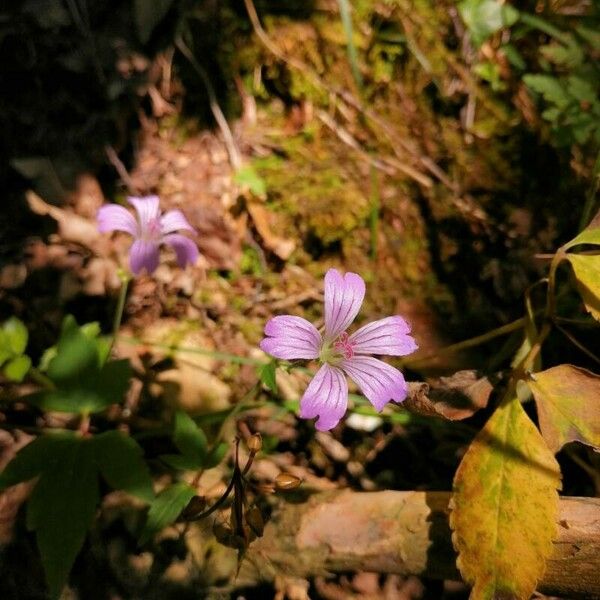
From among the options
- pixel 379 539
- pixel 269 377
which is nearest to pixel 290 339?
pixel 269 377

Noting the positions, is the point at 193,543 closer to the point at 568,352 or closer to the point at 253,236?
the point at 253,236

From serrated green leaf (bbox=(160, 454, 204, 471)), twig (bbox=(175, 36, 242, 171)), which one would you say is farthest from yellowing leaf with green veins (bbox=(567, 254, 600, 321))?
twig (bbox=(175, 36, 242, 171))

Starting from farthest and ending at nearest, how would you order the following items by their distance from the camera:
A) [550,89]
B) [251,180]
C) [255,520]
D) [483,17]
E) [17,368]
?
[483,17] → [251,180] → [550,89] → [17,368] → [255,520]

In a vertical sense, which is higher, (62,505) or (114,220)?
(114,220)

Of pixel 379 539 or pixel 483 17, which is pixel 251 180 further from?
pixel 379 539

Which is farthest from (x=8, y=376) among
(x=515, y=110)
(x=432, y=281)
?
(x=515, y=110)

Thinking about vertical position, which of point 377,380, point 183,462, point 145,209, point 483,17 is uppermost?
point 483,17

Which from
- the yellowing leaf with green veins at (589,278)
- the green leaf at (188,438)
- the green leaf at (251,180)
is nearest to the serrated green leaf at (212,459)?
the green leaf at (188,438)

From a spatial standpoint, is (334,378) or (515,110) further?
(515,110)
